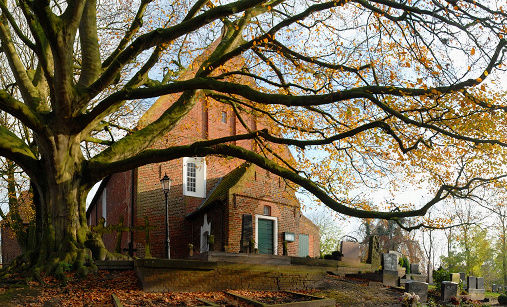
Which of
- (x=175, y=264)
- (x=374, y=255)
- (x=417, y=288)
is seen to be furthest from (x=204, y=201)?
(x=175, y=264)

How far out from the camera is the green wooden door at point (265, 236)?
77.2 feet

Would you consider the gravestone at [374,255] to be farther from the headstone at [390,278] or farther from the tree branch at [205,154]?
the tree branch at [205,154]

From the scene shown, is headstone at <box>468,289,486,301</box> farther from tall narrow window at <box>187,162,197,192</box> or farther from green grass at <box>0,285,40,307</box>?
green grass at <box>0,285,40,307</box>

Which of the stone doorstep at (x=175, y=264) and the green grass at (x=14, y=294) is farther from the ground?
the stone doorstep at (x=175, y=264)

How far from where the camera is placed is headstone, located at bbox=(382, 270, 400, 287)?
635 inches

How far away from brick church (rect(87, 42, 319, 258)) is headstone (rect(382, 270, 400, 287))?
254 inches

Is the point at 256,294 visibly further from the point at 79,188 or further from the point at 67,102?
the point at 67,102

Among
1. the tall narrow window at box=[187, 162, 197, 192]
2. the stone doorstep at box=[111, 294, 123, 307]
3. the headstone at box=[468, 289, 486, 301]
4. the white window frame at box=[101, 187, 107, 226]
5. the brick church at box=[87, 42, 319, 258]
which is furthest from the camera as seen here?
the white window frame at box=[101, 187, 107, 226]

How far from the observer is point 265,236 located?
2381 centimetres

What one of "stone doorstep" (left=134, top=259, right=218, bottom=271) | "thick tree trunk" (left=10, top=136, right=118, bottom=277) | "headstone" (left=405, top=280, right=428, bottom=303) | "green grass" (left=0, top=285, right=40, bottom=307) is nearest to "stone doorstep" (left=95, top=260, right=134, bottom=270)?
"thick tree trunk" (left=10, top=136, right=118, bottom=277)

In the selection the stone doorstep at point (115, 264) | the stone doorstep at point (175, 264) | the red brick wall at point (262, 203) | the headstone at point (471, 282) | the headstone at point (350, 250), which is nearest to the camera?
the stone doorstep at point (175, 264)

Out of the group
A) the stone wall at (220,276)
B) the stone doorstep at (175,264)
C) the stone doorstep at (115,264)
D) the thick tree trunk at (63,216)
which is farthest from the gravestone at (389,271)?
the thick tree trunk at (63,216)

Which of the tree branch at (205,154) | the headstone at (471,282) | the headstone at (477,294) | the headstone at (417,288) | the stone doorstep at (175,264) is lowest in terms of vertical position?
the headstone at (477,294)

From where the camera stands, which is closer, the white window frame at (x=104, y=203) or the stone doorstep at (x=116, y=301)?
the stone doorstep at (x=116, y=301)
